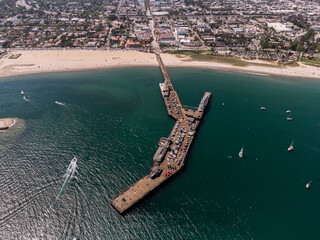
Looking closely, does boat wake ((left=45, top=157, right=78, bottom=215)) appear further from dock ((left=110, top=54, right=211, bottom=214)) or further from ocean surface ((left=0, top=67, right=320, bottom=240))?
dock ((left=110, top=54, right=211, bottom=214))

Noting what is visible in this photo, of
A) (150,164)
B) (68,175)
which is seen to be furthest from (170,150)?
(68,175)

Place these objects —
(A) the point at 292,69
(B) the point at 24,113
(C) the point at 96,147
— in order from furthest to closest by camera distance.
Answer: (A) the point at 292,69 < (B) the point at 24,113 < (C) the point at 96,147

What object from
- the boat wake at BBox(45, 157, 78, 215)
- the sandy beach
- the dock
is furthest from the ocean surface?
the sandy beach

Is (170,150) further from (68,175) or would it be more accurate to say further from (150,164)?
(68,175)

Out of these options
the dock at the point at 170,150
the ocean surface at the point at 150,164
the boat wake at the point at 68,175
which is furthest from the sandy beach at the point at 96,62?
the boat wake at the point at 68,175

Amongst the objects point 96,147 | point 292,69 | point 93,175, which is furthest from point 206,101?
point 292,69

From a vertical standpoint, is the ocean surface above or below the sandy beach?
below

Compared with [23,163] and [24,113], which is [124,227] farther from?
[24,113]
